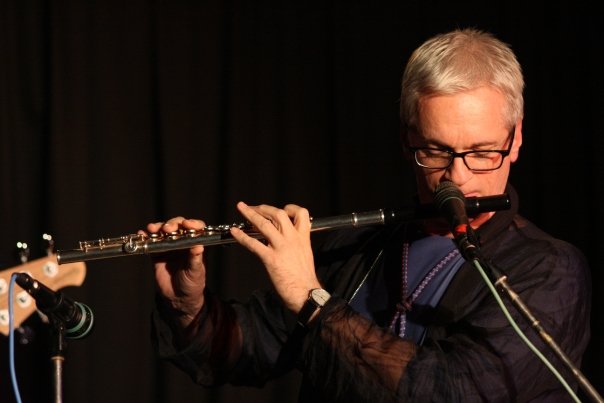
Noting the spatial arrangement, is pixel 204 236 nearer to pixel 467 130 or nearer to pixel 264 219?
pixel 264 219

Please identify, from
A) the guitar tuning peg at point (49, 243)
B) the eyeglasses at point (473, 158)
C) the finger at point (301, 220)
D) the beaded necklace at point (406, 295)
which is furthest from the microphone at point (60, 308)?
the eyeglasses at point (473, 158)

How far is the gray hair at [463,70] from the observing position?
1712 millimetres

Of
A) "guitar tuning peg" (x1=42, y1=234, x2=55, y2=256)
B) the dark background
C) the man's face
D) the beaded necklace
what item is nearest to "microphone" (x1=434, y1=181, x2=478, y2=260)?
the man's face

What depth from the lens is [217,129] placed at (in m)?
3.04

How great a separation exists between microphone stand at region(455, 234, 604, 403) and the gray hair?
48cm

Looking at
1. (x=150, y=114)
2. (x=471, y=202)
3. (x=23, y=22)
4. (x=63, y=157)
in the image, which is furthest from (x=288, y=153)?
(x=471, y=202)

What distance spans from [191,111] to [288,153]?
41cm

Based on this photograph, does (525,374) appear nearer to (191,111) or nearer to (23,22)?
(191,111)

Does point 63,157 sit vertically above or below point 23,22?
below

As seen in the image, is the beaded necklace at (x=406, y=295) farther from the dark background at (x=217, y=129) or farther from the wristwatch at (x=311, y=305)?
the dark background at (x=217, y=129)

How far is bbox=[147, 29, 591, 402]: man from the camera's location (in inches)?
60.1

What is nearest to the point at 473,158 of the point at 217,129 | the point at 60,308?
the point at 60,308

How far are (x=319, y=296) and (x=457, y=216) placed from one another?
1.17 ft

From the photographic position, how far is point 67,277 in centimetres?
200
